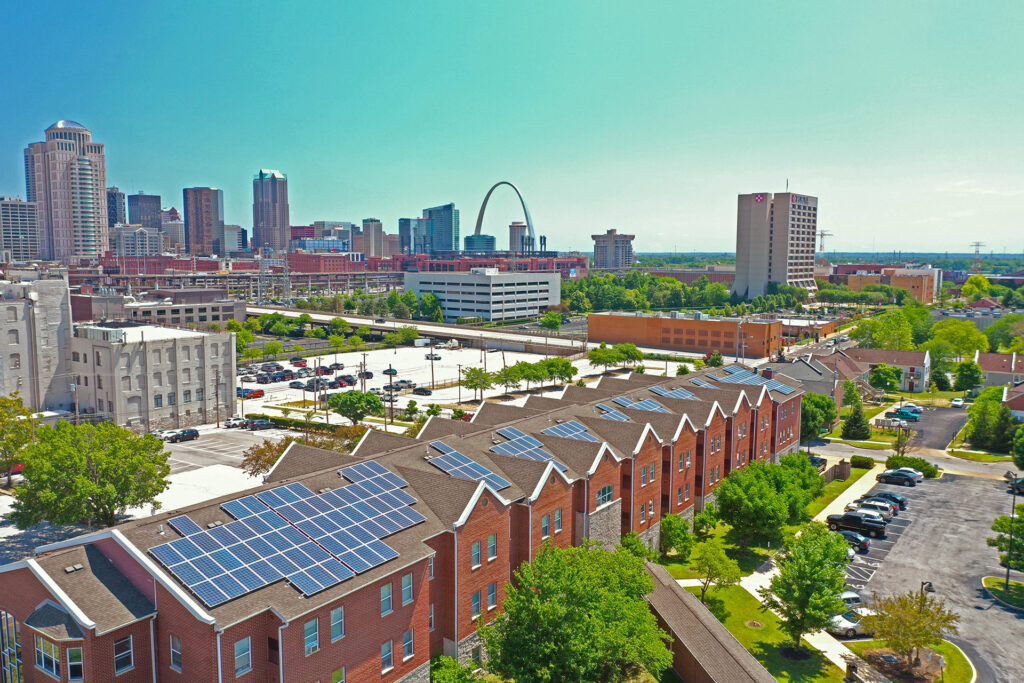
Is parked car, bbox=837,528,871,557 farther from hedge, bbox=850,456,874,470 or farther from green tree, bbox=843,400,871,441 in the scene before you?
green tree, bbox=843,400,871,441

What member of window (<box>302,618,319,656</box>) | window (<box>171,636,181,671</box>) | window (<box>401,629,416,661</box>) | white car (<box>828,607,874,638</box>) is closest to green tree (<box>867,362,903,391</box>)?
white car (<box>828,607,874,638</box>)

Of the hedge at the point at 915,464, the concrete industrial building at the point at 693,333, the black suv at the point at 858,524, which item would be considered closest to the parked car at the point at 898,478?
the hedge at the point at 915,464

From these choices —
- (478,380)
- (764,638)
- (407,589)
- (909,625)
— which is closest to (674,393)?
(764,638)

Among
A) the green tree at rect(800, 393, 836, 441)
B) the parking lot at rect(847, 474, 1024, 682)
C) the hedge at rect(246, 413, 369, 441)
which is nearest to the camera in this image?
the parking lot at rect(847, 474, 1024, 682)

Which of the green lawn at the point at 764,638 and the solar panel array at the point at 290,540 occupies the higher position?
the solar panel array at the point at 290,540

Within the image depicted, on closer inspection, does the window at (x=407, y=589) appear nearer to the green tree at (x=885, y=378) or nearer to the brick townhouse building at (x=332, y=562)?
the brick townhouse building at (x=332, y=562)
